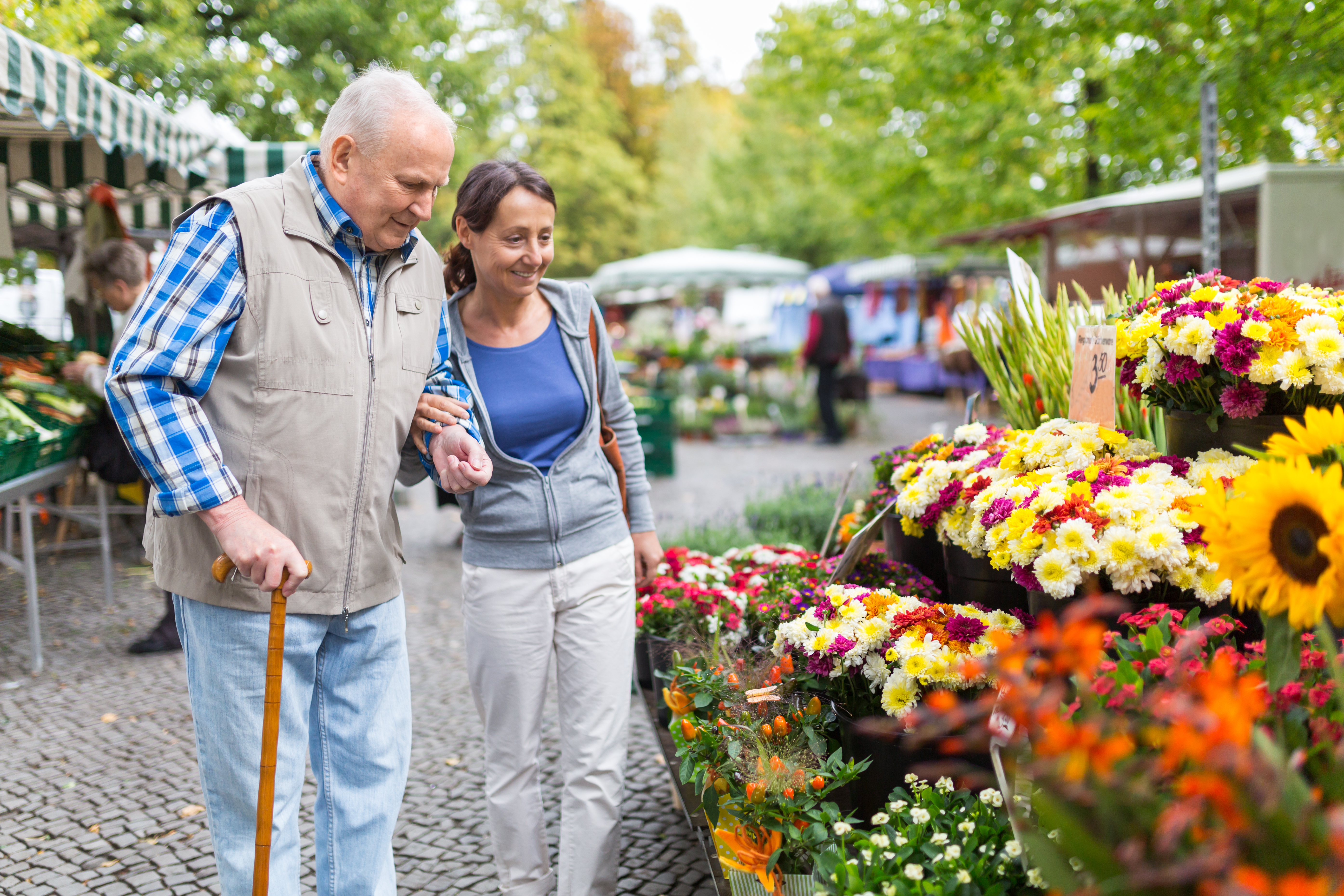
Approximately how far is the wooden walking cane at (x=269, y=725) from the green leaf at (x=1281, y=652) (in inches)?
59.8

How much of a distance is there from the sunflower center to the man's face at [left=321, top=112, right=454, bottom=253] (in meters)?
1.45

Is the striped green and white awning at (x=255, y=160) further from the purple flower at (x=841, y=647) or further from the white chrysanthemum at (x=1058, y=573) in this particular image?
the white chrysanthemum at (x=1058, y=573)

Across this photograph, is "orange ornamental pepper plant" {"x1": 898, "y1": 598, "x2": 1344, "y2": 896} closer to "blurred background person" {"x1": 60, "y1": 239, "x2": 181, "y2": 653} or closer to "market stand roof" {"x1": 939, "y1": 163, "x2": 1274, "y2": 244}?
"blurred background person" {"x1": 60, "y1": 239, "x2": 181, "y2": 653}

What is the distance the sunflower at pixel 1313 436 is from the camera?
1216 millimetres

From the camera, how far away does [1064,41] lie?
775cm

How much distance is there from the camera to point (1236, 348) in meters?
1.80

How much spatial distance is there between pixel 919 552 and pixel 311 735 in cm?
166

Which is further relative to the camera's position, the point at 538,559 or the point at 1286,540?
the point at 538,559

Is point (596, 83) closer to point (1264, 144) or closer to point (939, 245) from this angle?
point (939, 245)

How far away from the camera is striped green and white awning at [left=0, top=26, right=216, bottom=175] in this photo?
3760 millimetres

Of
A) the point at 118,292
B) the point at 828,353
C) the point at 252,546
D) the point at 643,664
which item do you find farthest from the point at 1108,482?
the point at 828,353

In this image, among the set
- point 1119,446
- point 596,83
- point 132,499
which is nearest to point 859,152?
point 132,499

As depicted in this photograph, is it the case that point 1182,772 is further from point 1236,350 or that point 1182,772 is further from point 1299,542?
point 1236,350

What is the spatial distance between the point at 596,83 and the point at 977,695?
32914 mm
